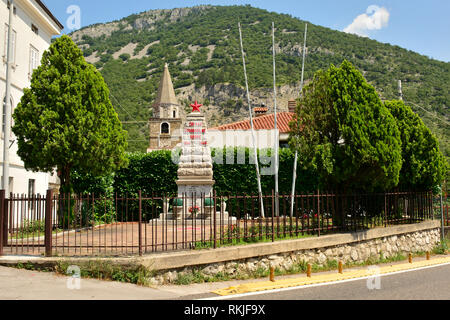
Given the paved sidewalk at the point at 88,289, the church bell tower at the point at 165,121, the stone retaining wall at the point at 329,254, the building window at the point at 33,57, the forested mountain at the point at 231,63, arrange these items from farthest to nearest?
the church bell tower at the point at 165,121
the forested mountain at the point at 231,63
the building window at the point at 33,57
the stone retaining wall at the point at 329,254
the paved sidewalk at the point at 88,289

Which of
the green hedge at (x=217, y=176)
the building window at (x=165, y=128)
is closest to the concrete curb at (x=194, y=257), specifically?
the green hedge at (x=217, y=176)

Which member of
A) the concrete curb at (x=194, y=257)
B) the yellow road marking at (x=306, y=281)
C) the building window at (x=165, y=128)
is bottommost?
the yellow road marking at (x=306, y=281)

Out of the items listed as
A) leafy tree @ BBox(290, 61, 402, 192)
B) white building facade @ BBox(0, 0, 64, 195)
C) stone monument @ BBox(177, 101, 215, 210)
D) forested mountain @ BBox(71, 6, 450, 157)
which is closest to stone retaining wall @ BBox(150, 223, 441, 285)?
leafy tree @ BBox(290, 61, 402, 192)

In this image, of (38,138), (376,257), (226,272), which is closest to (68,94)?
(38,138)

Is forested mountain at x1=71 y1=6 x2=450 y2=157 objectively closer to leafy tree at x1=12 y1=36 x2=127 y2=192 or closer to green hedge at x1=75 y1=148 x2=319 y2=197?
green hedge at x1=75 y1=148 x2=319 y2=197

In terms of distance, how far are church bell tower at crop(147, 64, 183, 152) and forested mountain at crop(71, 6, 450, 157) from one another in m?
2.99

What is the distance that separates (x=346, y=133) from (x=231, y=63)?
106 meters

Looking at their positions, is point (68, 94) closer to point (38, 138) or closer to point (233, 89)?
point (38, 138)

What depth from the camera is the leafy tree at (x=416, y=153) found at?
1672 cm

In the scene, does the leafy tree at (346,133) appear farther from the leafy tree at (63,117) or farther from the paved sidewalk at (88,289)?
the leafy tree at (63,117)

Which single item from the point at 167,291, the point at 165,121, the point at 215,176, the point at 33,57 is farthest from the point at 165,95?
the point at 167,291

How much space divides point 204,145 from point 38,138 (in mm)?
8345

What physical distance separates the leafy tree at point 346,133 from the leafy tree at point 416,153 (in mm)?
2673
